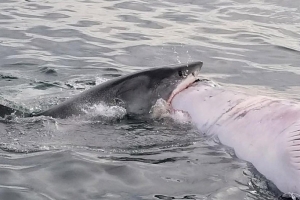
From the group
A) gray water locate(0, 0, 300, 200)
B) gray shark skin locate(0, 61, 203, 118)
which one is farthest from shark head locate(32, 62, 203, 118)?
gray water locate(0, 0, 300, 200)

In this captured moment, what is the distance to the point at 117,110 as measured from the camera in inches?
201

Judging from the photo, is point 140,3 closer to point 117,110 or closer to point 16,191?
point 117,110

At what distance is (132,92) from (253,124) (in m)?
1.33

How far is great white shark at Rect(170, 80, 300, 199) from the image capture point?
11.8 feet

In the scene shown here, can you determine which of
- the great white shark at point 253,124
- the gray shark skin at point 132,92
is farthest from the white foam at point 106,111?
the great white shark at point 253,124

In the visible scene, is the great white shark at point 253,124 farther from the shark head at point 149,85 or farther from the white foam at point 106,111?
the white foam at point 106,111

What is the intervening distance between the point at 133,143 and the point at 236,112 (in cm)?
84

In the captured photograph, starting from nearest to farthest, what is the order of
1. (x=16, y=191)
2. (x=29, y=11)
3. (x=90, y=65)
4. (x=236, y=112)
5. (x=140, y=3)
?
(x=16, y=191) → (x=236, y=112) → (x=90, y=65) → (x=29, y=11) → (x=140, y=3)

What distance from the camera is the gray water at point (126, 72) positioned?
3.84 meters

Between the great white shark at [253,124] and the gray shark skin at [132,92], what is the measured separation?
0.18m

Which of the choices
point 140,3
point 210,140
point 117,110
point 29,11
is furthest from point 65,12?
point 210,140

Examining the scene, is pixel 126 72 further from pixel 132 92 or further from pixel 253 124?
pixel 253 124

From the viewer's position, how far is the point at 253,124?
410 centimetres

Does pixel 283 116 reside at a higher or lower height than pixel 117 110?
higher
